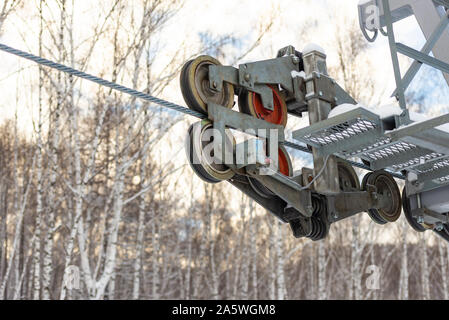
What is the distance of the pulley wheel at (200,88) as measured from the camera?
14.6 ft

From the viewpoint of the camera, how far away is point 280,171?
534 centimetres

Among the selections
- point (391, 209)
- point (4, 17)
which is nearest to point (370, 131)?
point (391, 209)

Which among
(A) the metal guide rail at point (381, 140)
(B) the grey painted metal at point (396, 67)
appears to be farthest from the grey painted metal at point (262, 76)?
(B) the grey painted metal at point (396, 67)

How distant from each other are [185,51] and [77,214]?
4659 mm

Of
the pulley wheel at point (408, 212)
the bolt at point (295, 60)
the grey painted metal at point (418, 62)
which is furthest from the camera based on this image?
Result: the pulley wheel at point (408, 212)

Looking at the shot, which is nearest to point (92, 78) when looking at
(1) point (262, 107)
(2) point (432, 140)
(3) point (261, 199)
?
(1) point (262, 107)

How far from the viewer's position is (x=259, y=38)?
12641 millimetres

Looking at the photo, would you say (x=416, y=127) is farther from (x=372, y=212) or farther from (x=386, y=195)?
(x=386, y=195)

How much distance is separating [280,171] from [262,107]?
2.07 feet

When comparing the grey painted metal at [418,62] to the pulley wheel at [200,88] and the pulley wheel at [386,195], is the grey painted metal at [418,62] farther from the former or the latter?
the pulley wheel at [200,88]

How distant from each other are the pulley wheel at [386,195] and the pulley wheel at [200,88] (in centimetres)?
229

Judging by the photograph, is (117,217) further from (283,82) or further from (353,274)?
(353,274)

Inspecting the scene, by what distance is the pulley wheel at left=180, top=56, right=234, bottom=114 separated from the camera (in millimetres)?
4445
